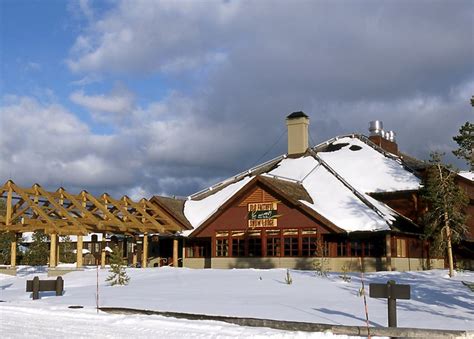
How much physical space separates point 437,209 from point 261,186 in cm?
1054

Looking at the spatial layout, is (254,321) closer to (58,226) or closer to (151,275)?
(151,275)

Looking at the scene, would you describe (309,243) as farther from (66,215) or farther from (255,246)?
(66,215)

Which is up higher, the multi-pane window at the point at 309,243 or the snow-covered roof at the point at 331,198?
the snow-covered roof at the point at 331,198

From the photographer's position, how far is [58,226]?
32.2 meters

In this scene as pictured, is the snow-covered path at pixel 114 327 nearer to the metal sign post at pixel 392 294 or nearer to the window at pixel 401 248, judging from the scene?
the metal sign post at pixel 392 294

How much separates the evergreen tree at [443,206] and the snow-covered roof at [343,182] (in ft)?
8.23

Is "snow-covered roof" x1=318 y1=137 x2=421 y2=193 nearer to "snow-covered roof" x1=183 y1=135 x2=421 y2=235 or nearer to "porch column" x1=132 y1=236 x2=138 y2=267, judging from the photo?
"snow-covered roof" x1=183 y1=135 x2=421 y2=235

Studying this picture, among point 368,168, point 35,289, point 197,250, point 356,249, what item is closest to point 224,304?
point 35,289

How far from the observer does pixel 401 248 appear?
35.4 metres

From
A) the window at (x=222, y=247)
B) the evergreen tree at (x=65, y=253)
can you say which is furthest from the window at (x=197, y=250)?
the evergreen tree at (x=65, y=253)

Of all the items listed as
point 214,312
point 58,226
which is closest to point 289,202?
point 58,226

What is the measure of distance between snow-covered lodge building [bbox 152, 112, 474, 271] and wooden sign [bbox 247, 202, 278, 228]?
0.06m

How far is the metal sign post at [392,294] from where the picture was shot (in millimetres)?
12469

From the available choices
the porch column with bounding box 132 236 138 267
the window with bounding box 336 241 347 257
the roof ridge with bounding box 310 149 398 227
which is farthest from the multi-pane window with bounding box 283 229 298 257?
the porch column with bounding box 132 236 138 267
